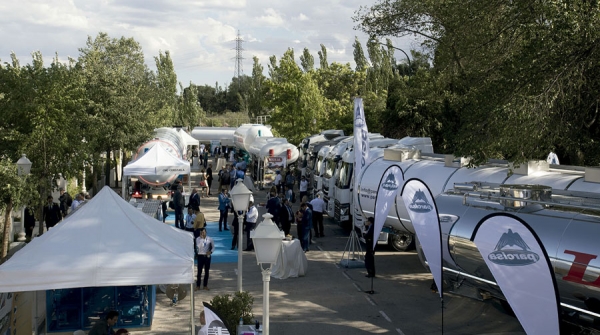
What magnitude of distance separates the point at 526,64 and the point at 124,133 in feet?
82.8

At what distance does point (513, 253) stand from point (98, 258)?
628 centimetres

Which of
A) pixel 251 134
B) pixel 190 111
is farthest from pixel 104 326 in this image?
pixel 190 111

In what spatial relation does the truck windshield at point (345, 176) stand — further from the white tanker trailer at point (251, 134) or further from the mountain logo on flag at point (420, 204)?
the white tanker trailer at point (251, 134)

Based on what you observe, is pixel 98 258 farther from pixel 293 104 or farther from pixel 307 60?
pixel 307 60

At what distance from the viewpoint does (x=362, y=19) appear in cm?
2686

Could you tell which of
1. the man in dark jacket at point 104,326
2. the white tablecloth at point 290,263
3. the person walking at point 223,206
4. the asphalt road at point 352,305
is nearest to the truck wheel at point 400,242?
the asphalt road at point 352,305

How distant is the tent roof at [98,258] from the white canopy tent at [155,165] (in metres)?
14.8

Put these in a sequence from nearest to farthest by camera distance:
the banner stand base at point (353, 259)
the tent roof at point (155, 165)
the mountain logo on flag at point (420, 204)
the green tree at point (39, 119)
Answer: the mountain logo on flag at point (420, 204) → the banner stand base at point (353, 259) → the green tree at point (39, 119) → the tent roof at point (155, 165)

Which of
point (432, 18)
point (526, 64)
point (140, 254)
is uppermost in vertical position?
point (432, 18)

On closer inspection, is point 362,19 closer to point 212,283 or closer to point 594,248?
point 212,283

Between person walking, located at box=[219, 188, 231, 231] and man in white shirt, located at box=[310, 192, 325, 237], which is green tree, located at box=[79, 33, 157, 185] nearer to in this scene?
person walking, located at box=[219, 188, 231, 231]

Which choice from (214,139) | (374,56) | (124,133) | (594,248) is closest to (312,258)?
(594,248)

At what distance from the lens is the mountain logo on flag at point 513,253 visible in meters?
8.82

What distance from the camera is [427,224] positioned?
12.6 meters
